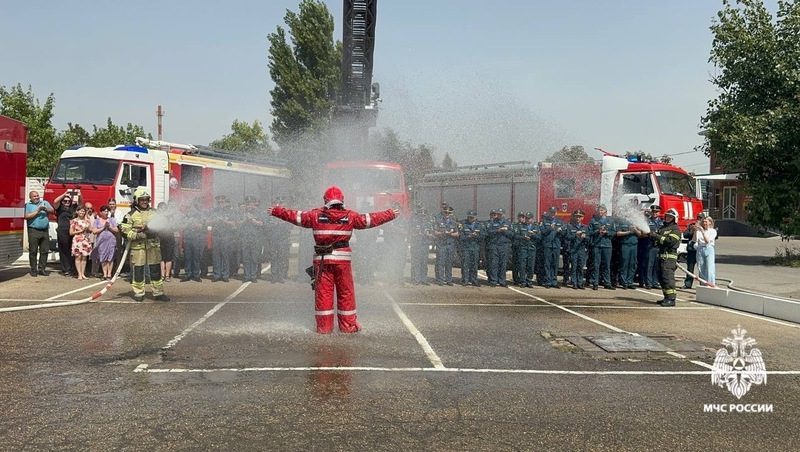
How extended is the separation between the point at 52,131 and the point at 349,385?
1193 inches

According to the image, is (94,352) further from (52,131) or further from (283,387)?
(52,131)

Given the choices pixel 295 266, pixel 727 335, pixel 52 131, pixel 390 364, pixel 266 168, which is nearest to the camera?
pixel 390 364

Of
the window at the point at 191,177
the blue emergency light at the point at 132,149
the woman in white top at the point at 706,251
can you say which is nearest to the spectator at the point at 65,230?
the blue emergency light at the point at 132,149

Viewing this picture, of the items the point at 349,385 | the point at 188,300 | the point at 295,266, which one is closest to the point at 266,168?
the point at 295,266

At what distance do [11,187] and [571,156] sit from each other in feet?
44.1

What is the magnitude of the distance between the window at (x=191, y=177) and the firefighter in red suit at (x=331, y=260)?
360 inches

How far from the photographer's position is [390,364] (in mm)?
6723

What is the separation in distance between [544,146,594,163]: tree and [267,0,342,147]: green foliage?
1519 cm

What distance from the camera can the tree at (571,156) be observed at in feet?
56.8

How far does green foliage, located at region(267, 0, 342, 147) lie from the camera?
104 feet

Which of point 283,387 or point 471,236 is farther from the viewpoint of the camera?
point 471,236

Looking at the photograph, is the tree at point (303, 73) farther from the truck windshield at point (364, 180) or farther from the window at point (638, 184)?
the window at point (638, 184)

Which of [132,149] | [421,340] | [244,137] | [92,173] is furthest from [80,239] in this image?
[244,137]

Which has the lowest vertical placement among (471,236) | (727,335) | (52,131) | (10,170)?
(727,335)
